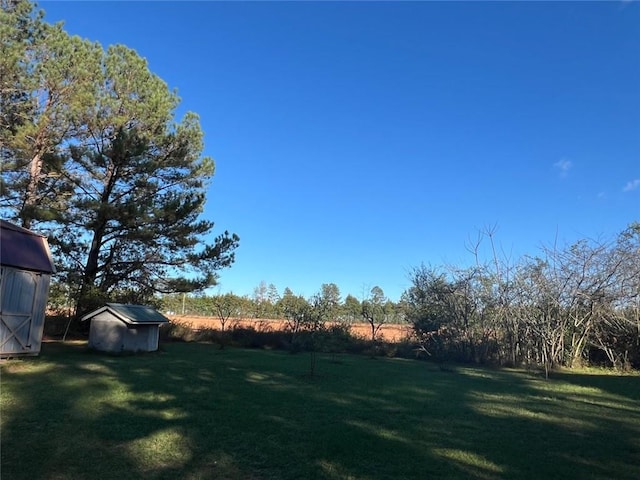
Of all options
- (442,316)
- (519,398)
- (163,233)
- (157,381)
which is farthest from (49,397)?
(442,316)

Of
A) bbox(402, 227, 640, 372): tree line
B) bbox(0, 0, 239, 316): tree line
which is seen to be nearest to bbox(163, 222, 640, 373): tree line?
bbox(402, 227, 640, 372): tree line

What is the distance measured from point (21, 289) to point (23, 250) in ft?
3.67

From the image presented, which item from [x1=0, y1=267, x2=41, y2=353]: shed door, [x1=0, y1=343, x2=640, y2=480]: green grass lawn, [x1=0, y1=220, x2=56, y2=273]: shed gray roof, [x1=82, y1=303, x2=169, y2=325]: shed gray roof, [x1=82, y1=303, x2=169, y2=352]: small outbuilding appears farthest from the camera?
[x1=82, y1=303, x2=169, y2=352]: small outbuilding

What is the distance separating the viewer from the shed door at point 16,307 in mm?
12125

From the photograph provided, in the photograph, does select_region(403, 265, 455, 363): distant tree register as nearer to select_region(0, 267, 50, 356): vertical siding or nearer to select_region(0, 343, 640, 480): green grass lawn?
select_region(0, 343, 640, 480): green grass lawn

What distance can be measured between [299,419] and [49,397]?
174 inches

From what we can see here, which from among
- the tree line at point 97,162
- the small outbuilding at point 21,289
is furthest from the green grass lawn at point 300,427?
the tree line at point 97,162

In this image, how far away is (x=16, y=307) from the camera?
41.1ft

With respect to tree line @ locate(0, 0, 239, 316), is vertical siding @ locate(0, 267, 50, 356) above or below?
below

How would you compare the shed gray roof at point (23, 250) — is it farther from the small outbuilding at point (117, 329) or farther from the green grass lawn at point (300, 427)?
the small outbuilding at point (117, 329)

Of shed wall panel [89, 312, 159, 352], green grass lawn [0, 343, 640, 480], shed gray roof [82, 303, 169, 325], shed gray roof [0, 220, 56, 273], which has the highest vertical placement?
shed gray roof [0, 220, 56, 273]

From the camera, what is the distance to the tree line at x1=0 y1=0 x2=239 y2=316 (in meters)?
18.4

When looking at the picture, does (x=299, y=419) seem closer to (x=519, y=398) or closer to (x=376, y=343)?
(x=519, y=398)

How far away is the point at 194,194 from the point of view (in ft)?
71.4
